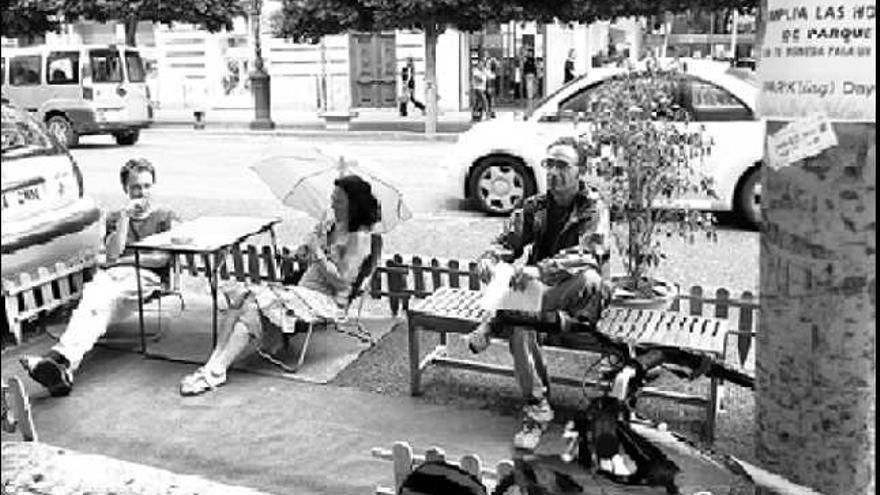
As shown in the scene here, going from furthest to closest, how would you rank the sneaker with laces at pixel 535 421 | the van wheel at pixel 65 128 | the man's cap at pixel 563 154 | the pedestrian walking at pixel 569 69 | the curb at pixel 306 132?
the pedestrian walking at pixel 569 69
the curb at pixel 306 132
the van wheel at pixel 65 128
the man's cap at pixel 563 154
the sneaker with laces at pixel 535 421

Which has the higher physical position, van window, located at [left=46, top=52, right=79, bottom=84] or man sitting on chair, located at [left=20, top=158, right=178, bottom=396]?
van window, located at [left=46, top=52, right=79, bottom=84]

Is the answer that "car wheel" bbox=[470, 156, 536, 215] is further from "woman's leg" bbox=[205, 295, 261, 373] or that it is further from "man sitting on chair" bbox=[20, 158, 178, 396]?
"woman's leg" bbox=[205, 295, 261, 373]

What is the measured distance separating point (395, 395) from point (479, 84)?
19442 millimetres

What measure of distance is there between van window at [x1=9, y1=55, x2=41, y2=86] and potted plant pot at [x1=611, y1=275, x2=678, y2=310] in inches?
719

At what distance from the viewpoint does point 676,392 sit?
5363 mm

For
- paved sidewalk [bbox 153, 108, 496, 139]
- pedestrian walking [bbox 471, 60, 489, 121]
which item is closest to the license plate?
paved sidewalk [bbox 153, 108, 496, 139]

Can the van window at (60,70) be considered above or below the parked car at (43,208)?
above

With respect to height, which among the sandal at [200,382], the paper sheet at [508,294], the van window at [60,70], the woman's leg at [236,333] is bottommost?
the sandal at [200,382]

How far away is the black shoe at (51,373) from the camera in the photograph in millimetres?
5464

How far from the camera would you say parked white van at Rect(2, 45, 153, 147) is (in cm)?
2128

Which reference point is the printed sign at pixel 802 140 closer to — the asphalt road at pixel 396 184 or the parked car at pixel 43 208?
the asphalt road at pixel 396 184

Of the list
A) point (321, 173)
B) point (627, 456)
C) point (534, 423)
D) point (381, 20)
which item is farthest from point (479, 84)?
point (627, 456)

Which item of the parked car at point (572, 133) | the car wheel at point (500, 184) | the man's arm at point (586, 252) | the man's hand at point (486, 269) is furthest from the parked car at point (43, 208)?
the car wheel at point (500, 184)

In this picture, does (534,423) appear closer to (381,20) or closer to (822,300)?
(822,300)
